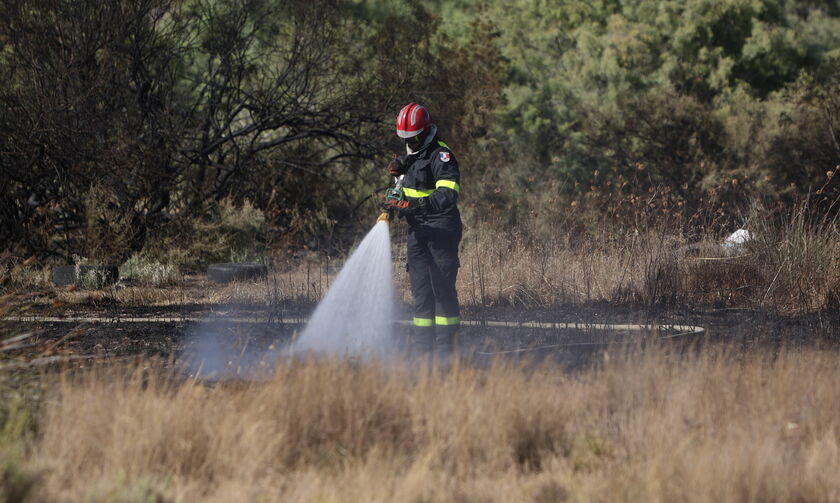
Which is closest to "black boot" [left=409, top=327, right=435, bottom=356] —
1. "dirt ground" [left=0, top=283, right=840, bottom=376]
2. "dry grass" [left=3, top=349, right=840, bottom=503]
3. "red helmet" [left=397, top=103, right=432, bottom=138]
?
"dirt ground" [left=0, top=283, right=840, bottom=376]

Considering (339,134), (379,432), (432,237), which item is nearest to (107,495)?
(379,432)

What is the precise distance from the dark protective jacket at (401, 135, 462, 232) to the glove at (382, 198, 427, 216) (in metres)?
0.04

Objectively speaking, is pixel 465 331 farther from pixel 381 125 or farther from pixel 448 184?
pixel 381 125

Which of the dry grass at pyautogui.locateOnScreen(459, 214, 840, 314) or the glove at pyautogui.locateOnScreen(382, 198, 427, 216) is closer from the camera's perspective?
the glove at pyautogui.locateOnScreen(382, 198, 427, 216)

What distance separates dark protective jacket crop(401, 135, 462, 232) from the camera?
271 inches

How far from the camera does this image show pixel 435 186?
7.11 m

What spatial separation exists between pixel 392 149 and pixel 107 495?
12.3 meters

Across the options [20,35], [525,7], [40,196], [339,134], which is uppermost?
[525,7]

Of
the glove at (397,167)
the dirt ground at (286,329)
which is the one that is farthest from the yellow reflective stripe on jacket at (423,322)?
the glove at (397,167)

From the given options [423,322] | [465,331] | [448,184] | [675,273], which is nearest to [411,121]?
[448,184]

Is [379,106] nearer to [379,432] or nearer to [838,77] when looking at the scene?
[838,77]

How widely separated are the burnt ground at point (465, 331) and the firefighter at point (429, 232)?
0.36 m

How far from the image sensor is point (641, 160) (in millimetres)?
19656

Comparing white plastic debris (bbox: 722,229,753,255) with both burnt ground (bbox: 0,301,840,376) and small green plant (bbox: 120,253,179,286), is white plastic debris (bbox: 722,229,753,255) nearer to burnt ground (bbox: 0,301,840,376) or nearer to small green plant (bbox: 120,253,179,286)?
burnt ground (bbox: 0,301,840,376)
